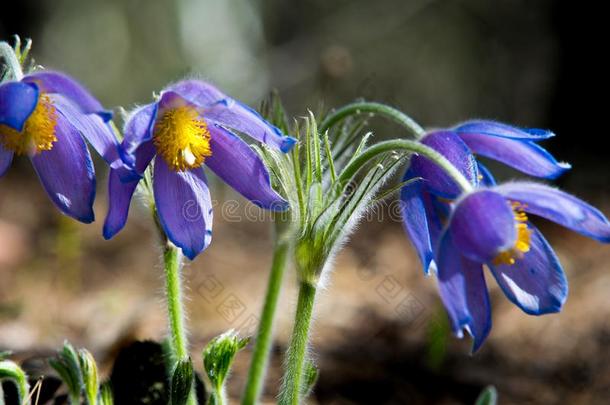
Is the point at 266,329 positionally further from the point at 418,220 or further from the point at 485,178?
the point at 485,178

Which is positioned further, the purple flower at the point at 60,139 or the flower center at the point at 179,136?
the flower center at the point at 179,136

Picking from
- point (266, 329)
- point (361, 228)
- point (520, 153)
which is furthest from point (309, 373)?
point (361, 228)

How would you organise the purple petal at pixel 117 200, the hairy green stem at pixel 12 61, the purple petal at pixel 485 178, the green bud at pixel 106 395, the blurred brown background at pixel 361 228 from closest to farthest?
the hairy green stem at pixel 12 61, the purple petal at pixel 117 200, the green bud at pixel 106 395, the purple petal at pixel 485 178, the blurred brown background at pixel 361 228

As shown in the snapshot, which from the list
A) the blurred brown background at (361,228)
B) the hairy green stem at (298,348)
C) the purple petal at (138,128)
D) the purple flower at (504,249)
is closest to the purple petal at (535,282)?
the purple flower at (504,249)

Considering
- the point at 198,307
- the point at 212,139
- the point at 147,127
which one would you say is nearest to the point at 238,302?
the point at 198,307

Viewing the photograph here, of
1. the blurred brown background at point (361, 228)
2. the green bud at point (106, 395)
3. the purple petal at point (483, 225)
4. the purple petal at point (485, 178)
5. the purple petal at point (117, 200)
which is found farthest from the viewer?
the blurred brown background at point (361, 228)

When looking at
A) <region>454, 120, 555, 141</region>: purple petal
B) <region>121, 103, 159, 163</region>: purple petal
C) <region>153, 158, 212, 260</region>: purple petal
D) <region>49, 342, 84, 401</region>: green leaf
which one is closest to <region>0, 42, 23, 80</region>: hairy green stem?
<region>121, 103, 159, 163</region>: purple petal

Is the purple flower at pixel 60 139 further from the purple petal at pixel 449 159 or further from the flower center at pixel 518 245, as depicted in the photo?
the flower center at pixel 518 245
